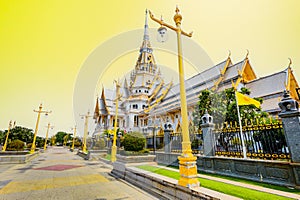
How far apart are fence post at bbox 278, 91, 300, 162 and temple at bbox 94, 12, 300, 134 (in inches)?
113

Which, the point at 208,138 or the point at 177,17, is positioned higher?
the point at 177,17

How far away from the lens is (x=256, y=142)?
6219 millimetres

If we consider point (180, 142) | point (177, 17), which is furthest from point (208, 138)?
point (177, 17)

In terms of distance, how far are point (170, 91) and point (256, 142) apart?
91.3 feet

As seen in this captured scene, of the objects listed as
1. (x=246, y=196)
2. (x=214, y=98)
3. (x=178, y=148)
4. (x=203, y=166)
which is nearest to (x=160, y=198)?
(x=246, y=196)

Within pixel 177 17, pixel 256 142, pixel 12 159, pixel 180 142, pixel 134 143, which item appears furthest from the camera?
pixel 12 159

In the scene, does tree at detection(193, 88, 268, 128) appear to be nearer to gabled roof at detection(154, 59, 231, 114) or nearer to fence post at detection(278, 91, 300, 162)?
fence post at detection(278, 91, 300, 162)

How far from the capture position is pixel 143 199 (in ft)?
15.0

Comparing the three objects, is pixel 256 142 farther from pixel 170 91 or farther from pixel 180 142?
pixel 170 91

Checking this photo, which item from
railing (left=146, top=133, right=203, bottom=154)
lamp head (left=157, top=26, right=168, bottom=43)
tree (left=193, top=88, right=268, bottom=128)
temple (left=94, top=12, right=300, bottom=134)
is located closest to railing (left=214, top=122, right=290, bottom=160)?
railing (left=146, top=133, right=203, bottom=154)

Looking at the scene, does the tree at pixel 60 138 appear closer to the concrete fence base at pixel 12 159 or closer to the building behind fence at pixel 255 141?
the concrete fence base at pixel 12 159

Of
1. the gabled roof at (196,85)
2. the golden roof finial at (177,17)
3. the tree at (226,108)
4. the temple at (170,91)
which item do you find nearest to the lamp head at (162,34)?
the golden roof finial at (177,17)

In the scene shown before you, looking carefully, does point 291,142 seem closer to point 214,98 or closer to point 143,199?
point 143,199

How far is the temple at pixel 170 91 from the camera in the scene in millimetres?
16547
